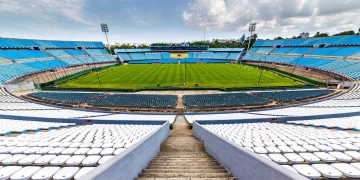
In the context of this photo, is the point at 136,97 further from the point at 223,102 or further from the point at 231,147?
the point at 231,147

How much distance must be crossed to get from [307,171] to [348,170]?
2.95 ft

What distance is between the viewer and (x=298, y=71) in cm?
5069

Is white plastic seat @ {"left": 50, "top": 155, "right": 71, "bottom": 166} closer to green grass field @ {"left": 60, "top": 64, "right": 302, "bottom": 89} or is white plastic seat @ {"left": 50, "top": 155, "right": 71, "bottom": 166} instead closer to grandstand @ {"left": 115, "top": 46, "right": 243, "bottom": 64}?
green grass field @ {"left": 60, "top": 64, "right": 302, "bottom": 89}

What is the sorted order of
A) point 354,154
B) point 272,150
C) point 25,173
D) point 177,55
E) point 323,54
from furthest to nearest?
point 177,55 < point 323,54 < point 272,150 < point 354,154 < point 25,173

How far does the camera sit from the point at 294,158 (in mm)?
4297

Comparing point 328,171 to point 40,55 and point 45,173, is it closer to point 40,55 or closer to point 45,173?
point 45,173

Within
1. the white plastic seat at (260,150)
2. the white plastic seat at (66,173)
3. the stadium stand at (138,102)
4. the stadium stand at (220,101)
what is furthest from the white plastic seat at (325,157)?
the stadium stand at (138,102)

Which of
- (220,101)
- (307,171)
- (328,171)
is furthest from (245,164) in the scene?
(220,101)

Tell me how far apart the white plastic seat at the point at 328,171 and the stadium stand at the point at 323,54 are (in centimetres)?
4614

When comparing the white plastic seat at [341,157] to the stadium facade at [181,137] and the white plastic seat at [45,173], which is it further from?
the white plastic seat at [45,173]

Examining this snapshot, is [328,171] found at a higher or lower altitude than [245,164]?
higher

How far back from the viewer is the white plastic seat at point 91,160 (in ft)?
13.2

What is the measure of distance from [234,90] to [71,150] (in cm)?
3108

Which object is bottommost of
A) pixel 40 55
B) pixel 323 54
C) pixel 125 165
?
Answer: pixel 125 165
